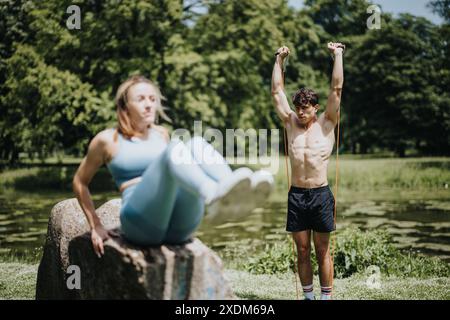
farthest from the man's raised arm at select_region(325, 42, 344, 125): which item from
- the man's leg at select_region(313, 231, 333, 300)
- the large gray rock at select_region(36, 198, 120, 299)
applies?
the large gray rock at select_region(36, 198, 120, 299)

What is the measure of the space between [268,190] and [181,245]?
0.81 meters

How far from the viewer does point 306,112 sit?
4055 mm

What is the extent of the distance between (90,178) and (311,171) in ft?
5.56

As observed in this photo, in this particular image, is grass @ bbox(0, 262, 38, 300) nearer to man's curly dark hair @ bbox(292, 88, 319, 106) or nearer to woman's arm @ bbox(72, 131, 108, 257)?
woman's arm @ bbox(72, 131, 108, 257)

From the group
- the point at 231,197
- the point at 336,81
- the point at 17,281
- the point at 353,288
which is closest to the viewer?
the point at 231,197

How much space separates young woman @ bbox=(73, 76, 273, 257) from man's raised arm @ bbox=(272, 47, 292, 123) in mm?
1192

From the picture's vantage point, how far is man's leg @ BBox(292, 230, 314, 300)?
4102 mm

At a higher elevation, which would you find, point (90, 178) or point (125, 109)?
point (125, 109)

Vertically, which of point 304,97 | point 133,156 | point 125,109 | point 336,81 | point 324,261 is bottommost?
point 324,261

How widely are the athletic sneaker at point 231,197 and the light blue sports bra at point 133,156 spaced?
0.66 metres

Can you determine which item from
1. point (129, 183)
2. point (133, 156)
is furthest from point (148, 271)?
point (133, 156)

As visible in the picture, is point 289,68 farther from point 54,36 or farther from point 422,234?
point 422,234

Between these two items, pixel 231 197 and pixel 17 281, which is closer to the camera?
pixel 231 197

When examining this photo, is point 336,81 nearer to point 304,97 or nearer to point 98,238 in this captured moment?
point 304,97
